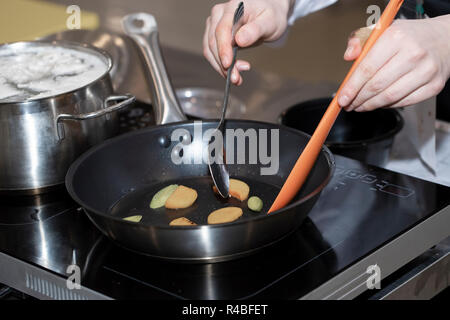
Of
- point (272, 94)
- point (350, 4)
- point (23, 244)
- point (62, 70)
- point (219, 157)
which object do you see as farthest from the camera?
point (350, 4)

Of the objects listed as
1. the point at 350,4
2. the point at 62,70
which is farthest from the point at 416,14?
the point at 350,4

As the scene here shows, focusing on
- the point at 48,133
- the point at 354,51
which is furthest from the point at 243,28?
the point at 48,133

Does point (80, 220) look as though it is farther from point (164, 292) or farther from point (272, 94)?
point (272, 94)

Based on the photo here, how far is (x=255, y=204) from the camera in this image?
0.89 meters

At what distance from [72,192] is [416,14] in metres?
0.73

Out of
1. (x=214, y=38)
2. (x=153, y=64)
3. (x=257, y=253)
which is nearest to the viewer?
(x=257, y=253)

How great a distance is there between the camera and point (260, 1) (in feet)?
3.44

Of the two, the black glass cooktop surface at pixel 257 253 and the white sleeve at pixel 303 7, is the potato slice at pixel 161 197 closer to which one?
the black glass cooktop surface at pixel 257 253

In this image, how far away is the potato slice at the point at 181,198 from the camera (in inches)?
35.4

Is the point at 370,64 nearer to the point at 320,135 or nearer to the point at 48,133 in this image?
the point at 320,135

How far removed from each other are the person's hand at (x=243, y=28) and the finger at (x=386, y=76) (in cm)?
20

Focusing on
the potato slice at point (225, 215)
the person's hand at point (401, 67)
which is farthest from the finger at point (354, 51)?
the potato slice at point (225, 215)

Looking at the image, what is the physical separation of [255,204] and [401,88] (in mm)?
236

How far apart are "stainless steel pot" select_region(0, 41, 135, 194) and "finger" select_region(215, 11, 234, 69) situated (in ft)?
0.49
